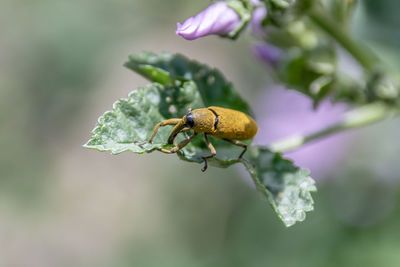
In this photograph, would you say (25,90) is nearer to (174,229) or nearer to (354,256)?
(174,229)

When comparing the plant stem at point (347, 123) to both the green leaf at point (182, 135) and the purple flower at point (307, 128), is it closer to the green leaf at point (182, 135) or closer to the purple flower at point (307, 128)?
the green leaf at point (182, 135)

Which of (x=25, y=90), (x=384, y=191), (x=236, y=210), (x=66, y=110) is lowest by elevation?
(x=236, y=210)

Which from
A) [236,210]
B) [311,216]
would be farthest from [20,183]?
[311,216]

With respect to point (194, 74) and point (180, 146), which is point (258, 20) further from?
point (180, 146)

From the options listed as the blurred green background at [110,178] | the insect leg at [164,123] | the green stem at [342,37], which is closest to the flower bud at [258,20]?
the green stem at [342,37]

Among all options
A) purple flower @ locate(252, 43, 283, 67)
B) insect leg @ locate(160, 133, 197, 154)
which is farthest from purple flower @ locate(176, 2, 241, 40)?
purple flower @ locate(252, 43, 283, 67)

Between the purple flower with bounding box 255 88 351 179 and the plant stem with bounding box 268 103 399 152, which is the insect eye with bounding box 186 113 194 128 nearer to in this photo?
the plant stem with bounding box 268 103 399 152
